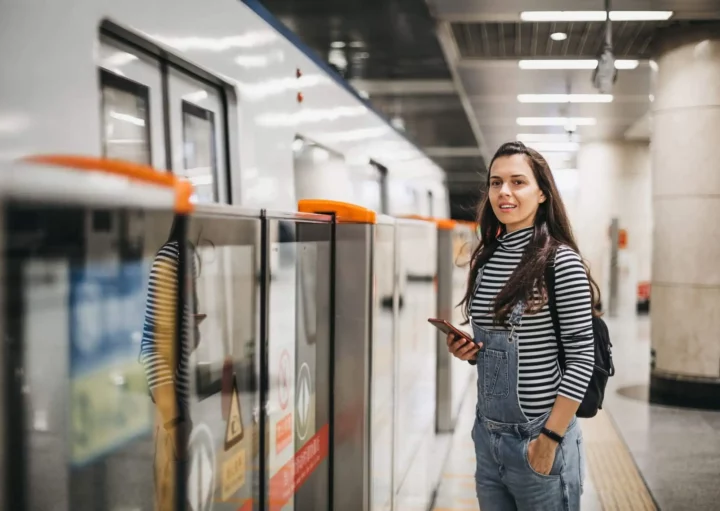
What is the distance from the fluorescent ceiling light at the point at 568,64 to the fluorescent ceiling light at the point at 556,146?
7.49 meters

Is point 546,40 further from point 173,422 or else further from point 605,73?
point 173,422

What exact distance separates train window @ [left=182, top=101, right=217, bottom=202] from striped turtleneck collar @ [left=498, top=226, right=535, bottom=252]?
1531 millimetres

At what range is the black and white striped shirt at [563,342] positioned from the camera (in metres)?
2.07

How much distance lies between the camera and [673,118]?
23.1 ft

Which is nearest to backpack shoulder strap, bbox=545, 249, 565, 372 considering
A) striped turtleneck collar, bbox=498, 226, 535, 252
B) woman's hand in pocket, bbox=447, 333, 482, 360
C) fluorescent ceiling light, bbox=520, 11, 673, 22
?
striped turtleneck collar, bbox=498, 226, 535, 252

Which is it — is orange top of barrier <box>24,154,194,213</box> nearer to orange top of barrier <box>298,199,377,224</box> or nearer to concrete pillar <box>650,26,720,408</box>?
orange top of barrier <box>298,199,377,224</box>

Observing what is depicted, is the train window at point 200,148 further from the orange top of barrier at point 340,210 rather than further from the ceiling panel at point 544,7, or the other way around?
the ceiling panel at point 544,7

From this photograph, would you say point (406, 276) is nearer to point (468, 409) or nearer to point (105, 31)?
point (105, 31)

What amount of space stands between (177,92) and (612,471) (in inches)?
142

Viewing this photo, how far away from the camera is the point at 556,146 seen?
1800 cm

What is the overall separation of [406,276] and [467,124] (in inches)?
478

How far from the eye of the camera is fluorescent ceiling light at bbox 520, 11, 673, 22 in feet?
22.1

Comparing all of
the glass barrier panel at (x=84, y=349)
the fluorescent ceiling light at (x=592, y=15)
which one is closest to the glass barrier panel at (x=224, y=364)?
the glass barrier panel at (x=84, y=349)

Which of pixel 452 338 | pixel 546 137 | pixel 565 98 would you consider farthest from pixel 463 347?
pixel 546 137
